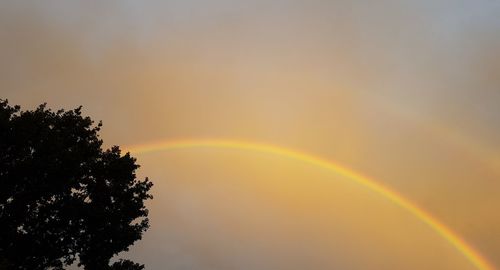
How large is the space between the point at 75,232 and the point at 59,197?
7.90 feet

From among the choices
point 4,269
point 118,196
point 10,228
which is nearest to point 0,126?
point 10,228

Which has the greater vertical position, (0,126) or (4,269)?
(0,126)

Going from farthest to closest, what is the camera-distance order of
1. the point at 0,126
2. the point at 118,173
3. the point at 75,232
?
the point at 118,173, the point at 75,232, the point at 0,126

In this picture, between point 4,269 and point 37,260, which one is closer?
point 4,269

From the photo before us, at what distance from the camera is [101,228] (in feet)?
96.7

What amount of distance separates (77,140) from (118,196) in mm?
4671

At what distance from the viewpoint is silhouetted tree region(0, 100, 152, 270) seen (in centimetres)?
2781

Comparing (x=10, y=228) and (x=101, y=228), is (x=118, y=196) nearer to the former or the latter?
(x=101, y=228)

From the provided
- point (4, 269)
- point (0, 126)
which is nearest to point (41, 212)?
point (0, 126)

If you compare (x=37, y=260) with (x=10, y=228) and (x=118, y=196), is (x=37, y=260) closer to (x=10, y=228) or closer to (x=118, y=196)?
(x=10, y=228)

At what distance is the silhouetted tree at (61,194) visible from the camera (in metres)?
27.8

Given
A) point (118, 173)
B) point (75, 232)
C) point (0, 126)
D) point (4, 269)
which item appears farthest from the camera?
point (118, 173)

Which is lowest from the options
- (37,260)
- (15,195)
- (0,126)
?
(37,260)

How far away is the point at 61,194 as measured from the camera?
2923cm
